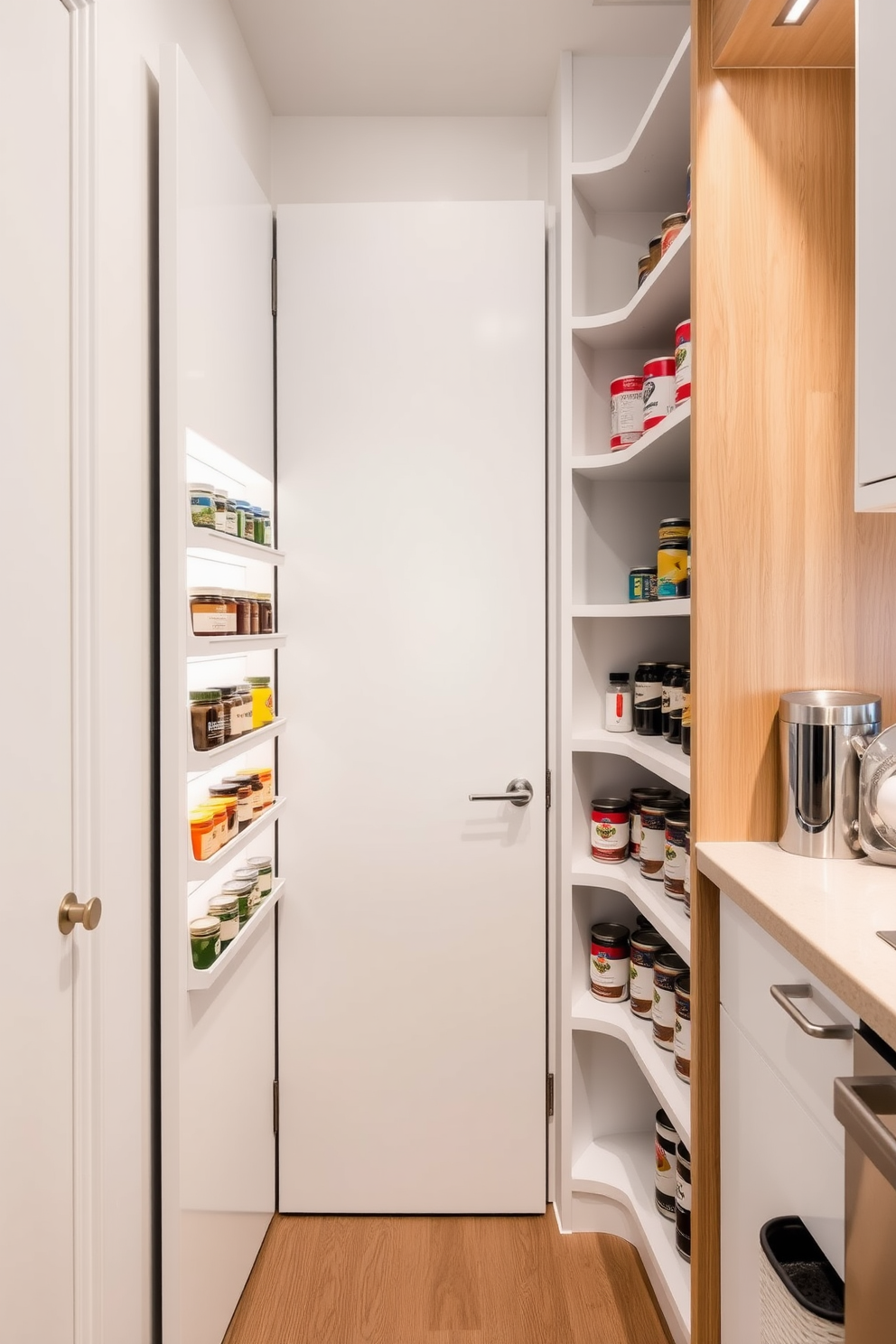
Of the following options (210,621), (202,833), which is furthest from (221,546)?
(202,833)

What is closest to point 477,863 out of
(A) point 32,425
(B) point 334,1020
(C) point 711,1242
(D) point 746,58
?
(B) point 334,1020

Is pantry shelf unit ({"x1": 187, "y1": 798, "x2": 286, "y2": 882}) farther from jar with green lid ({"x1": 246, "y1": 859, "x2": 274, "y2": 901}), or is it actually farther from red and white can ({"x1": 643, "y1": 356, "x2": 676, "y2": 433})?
red and white can ({"x1": 643, "y1": 356, "x2": 676, "y2": 433})

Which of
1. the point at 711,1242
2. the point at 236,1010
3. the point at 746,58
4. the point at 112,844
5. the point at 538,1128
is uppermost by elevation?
the point at 746,58

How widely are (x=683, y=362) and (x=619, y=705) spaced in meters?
0.80

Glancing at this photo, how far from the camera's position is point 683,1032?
165cm

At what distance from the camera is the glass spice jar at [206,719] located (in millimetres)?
1414

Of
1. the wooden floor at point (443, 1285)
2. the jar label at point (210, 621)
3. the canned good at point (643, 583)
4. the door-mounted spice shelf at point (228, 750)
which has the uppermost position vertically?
the canned good at point (643, 583)

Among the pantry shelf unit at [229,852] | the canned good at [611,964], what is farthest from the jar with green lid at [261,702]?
the canned good at [611,964]

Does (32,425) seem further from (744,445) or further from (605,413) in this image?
(605,413)

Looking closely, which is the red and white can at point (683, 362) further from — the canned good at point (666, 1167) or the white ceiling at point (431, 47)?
the canned good at point (666, 1167)

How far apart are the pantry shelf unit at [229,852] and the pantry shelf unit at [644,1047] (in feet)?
Answer: 2.81

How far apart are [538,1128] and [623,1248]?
303 mm

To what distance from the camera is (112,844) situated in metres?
1.24

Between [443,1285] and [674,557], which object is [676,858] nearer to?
[674,557]
